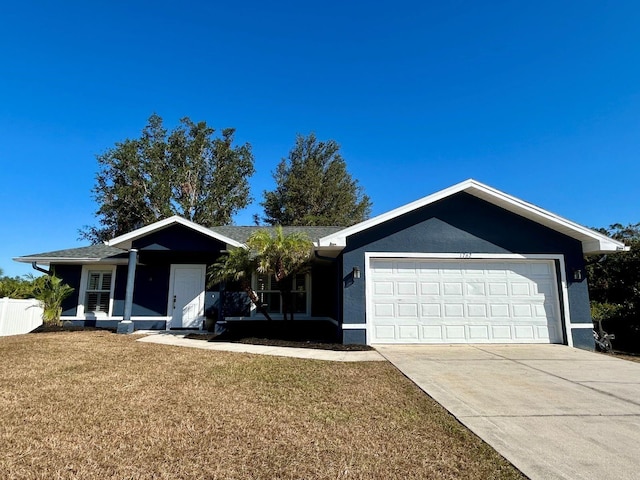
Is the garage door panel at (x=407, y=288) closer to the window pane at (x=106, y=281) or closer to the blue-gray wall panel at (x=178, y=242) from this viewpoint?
the blue-gray wall panel at (x=178, y=242)

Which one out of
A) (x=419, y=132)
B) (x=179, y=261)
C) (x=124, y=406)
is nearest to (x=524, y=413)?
(x=124, y=406)

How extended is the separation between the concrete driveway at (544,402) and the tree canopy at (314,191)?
75.3 feet

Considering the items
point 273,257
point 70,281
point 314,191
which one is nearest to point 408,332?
point 273,257

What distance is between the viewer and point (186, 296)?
41.9 feet

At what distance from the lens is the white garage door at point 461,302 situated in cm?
956

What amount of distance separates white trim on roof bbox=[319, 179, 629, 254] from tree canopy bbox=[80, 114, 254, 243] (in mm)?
20807

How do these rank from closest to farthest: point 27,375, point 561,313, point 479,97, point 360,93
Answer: point 27,375, point 561,313, point 479,97, point 360,93

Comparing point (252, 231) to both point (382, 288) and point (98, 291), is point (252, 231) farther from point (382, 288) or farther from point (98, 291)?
point (382, 288)

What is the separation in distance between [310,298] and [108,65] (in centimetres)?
1351

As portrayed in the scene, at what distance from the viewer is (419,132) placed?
64.9 feet

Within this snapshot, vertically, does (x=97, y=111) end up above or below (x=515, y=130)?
above

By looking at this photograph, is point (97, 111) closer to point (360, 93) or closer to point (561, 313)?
point (360, 93)

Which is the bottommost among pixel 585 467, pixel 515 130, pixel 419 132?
pixel 585 467

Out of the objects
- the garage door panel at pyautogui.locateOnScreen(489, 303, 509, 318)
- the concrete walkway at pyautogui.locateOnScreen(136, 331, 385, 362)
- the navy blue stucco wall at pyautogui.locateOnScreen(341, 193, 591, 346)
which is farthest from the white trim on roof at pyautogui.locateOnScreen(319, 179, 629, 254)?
the concrete walkway at pyautogui.locateOnScreen(136, 331, 385, 362)
